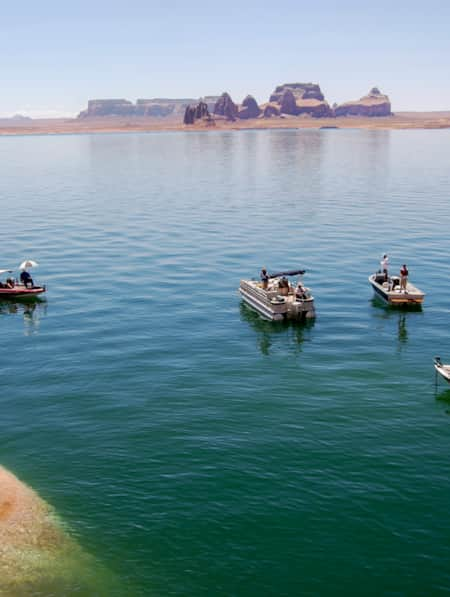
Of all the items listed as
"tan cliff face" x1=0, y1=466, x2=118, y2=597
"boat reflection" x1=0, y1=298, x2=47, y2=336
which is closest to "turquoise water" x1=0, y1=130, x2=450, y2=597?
"boat reflection" x1=0, y1=298, x2=47, y2=336

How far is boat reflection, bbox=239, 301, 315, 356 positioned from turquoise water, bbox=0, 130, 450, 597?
23 cm

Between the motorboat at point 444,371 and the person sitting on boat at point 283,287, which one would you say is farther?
the person sitting on boat at point 283,287

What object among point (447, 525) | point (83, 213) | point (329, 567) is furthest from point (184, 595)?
point (83, 213)

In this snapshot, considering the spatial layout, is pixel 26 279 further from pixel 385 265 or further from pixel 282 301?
pixel 385 265

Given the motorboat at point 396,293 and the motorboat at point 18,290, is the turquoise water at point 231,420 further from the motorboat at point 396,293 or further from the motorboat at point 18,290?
the motorboat at point 396,293

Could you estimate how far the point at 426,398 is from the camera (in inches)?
1412

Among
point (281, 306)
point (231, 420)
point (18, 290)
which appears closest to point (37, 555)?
point (231, 420)

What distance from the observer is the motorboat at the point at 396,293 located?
52031mm

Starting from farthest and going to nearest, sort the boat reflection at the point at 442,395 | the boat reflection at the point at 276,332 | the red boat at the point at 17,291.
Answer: the red boat at the point at 17,291
the boat reflection at the point at 276,332
the boat reflection at the point at 442,395

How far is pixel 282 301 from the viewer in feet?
161

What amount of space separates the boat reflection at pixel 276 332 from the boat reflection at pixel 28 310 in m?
16.8

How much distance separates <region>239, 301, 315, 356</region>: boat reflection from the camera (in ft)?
147

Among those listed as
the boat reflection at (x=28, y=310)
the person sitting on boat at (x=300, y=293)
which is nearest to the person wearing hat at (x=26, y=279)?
the boat reflection at (x=28, y=310)

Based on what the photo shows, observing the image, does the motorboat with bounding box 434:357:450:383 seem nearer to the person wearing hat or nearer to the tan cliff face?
the tan cliff face
